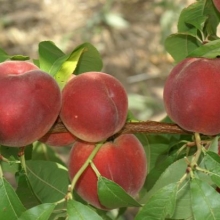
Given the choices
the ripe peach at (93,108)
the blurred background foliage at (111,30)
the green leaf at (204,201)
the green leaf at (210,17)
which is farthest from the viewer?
the blurred background foliage at (111,30)

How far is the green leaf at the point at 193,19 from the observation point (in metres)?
1.26

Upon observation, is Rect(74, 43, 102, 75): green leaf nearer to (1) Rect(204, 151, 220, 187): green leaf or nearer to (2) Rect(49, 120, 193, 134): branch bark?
(2) Rect(49, 120, 193, 134): branch bark

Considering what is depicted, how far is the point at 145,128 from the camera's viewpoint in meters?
1.17

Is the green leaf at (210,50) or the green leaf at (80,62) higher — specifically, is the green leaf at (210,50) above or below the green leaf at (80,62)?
above

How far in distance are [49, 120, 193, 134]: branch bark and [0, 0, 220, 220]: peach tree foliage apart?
2 centimetres

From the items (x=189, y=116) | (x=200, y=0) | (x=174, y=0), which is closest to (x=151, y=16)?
(x=174, y=0)

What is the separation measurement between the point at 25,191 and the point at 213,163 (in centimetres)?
45

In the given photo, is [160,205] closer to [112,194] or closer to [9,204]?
[112,194]

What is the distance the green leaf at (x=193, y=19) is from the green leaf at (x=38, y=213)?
536 millimetres

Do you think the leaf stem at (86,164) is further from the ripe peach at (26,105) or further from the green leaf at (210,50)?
the green leaf at (210,50)

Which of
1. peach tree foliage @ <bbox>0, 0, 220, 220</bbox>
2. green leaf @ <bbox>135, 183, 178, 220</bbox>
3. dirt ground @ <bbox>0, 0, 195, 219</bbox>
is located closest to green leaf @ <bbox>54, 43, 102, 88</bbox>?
peach tree foliage @ <bbox>0, 0, 220, 220</bbox>

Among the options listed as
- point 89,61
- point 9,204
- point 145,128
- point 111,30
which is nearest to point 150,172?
point 145,128

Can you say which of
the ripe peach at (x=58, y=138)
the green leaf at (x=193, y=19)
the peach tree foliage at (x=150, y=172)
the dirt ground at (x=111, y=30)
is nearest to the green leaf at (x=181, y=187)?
the peach tree foliage at (x=150, y=172)

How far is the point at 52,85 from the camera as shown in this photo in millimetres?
1070
